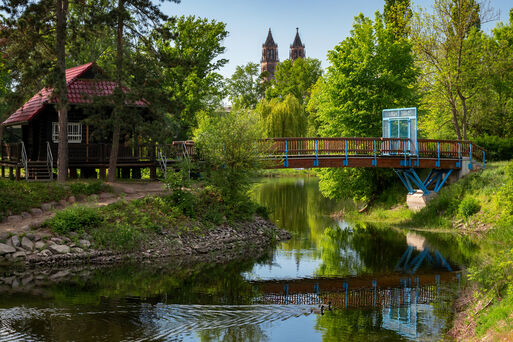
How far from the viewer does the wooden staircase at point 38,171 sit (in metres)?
27.1

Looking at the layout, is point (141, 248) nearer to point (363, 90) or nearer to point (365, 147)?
point (365, 147)

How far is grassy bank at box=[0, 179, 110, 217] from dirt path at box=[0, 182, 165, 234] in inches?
16.3

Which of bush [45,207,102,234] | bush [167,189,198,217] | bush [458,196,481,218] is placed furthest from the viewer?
bush [458,196,481,218]

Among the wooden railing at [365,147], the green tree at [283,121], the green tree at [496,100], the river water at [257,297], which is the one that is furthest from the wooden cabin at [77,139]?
the green tree at [283,121]

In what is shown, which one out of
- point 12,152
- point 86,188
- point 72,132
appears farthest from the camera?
point 12,152

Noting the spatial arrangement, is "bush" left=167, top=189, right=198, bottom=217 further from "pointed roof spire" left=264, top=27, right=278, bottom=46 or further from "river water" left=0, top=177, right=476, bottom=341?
"pointed roof spire" left=264, top=27, right=278, bottom=46

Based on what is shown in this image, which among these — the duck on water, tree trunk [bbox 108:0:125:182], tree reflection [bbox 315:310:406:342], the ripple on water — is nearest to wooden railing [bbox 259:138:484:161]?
tree trunk [bbox 108:0:125:182]

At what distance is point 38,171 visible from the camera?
90.2ft

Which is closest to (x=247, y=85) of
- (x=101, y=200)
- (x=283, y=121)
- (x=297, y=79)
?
(x=297, y=79)

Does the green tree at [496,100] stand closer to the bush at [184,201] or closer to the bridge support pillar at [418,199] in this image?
the bridge support pillar at [418,199]

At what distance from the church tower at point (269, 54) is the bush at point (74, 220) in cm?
13472

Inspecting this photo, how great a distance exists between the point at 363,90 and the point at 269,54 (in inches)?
4928

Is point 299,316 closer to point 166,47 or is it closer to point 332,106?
point 332,106

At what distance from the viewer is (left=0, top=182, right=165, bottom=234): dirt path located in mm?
20688
